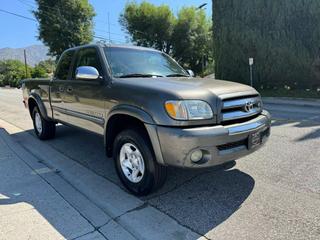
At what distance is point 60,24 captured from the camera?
1494 inches

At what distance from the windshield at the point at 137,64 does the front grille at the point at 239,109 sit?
4.24 feet

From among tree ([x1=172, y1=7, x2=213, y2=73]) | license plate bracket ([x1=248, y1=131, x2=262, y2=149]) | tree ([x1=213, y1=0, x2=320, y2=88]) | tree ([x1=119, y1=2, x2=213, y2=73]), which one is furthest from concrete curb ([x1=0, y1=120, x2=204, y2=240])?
tree ([x1=172, y1=7, x2=213, y2=73])

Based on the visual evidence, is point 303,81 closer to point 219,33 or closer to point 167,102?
point 219,33

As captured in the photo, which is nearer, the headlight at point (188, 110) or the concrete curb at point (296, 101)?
the headlight at point (188, 110)

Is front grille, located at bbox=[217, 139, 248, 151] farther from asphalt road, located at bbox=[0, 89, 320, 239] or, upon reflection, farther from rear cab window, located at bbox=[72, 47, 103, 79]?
rear cab window, located at bbox=[72, 47, 103, 79]

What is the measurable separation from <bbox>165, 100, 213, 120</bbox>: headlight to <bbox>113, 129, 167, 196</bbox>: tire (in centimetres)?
53

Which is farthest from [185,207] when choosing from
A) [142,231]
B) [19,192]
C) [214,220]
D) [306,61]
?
[306,61]

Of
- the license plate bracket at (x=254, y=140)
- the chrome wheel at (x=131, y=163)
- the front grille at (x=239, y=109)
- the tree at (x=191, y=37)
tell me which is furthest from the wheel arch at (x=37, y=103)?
the tree at (x=191, y=37)

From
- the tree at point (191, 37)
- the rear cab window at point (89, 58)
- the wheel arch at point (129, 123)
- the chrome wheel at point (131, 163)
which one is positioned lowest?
the chrome wheel at point (131, 163)

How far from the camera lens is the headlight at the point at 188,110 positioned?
10.5 ft

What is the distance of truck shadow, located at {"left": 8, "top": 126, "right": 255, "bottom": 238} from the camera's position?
3.23 meters

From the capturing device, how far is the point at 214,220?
3150 millimetres

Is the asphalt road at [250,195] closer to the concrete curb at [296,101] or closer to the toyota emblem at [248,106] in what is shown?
the toyota emblem at [248,106]

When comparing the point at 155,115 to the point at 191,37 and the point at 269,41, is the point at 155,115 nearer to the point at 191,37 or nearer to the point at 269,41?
the point at 269,41
